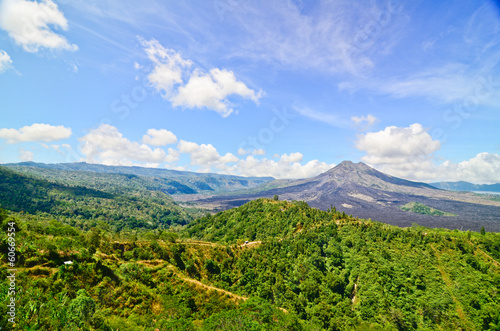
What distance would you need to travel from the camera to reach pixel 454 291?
7162 cm

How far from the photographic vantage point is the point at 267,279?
3162 inches

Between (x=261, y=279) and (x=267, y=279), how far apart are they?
2688 millimetres

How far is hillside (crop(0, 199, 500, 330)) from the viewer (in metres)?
35.5

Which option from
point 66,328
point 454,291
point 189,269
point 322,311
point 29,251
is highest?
point 29,251

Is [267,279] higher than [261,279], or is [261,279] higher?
[261,279]

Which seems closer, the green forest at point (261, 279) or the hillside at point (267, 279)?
the green forest at point (261, 279)

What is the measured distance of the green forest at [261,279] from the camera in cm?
3447

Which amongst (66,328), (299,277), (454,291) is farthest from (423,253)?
(66,328)

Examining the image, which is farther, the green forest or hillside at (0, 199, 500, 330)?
hillside at (0, 199, 500, 330)

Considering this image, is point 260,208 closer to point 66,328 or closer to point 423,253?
point 423,253

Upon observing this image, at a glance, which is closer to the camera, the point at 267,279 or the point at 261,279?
the point at 261,279

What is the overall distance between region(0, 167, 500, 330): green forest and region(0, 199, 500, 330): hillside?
0.91 ft

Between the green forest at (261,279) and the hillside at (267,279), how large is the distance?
276 millimetres

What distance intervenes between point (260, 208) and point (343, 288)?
74346mm
